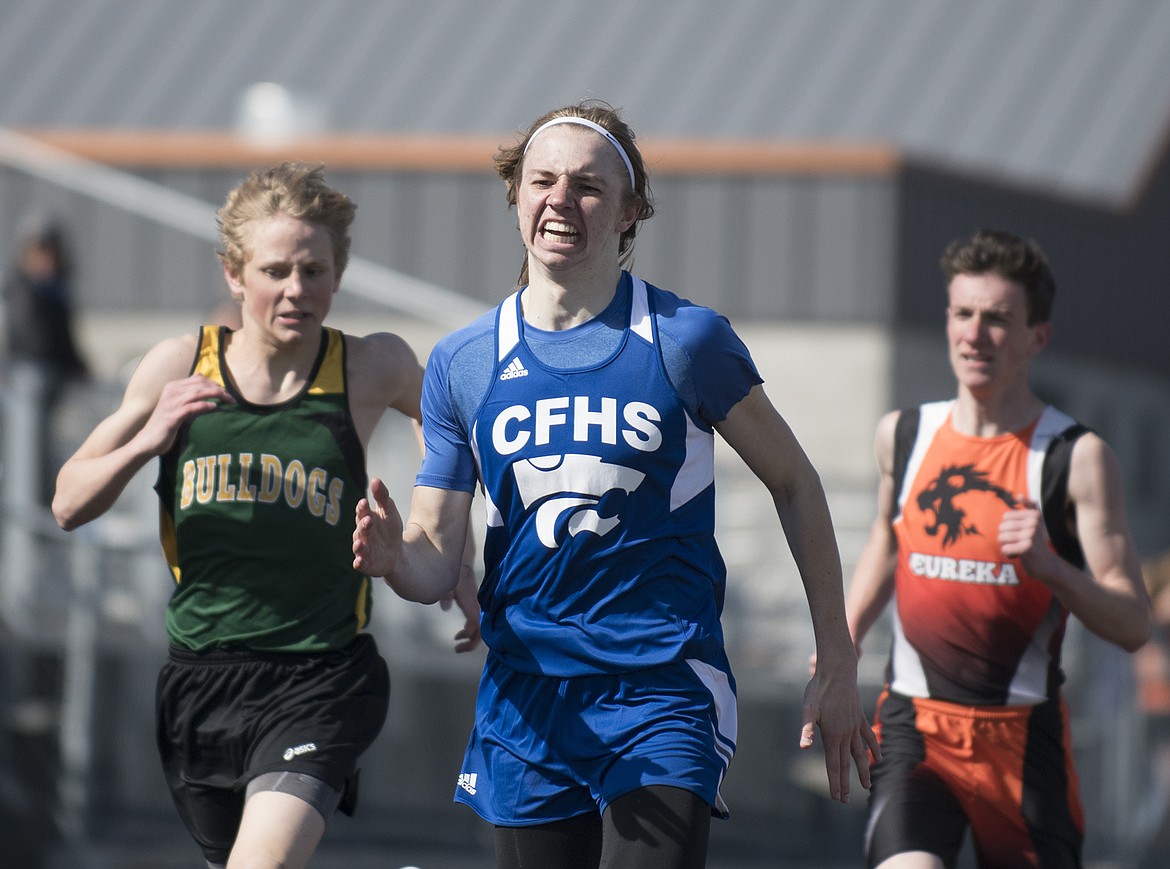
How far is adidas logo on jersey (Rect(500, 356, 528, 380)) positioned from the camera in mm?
4152

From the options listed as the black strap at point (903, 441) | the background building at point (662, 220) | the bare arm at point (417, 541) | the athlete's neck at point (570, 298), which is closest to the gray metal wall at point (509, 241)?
the background building at point (662, 220)

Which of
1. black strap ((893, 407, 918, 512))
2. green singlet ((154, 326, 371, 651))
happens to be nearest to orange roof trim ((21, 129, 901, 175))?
black strap ((893, 407, 918, 512))

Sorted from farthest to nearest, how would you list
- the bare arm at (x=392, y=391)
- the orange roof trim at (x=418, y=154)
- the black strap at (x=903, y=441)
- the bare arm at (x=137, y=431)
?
the orange roof trim at (x=418, y=154) < the black strap at (x=903, y=441) < the bare arm at (x=392, y=391) < the bare arm at (x=137, y=431)

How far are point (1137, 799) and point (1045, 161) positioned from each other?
34.9 feet

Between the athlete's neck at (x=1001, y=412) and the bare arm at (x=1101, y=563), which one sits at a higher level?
the athlete's neck at (x=1001, y=412)

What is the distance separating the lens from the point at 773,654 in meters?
12.7

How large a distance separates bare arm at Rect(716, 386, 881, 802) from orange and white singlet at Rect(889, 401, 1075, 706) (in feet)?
3.43

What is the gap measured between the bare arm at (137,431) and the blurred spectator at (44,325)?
556 centimetres

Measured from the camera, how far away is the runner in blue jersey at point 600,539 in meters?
4.05

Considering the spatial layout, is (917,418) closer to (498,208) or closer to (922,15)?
(498,208)

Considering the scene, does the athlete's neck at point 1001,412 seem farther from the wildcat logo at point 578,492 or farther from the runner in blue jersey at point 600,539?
the wildcat logo at point 578,492

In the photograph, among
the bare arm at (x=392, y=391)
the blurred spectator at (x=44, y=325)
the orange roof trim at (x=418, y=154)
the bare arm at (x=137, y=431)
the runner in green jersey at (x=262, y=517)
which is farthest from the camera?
the orange roof trim at (x=418, y=154)

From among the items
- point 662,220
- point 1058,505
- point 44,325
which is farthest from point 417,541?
point 662,220

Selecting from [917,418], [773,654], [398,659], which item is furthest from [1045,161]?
[917,418]
